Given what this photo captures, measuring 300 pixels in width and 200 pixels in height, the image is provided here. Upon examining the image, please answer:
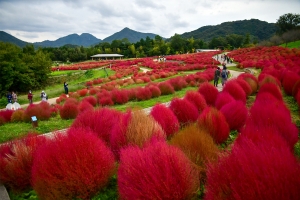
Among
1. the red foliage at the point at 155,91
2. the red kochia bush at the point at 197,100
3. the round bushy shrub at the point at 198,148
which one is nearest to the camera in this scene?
the round bushy shrub at the point at 198,148

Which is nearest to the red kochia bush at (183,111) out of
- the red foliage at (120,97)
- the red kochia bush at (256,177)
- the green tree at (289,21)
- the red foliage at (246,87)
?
the red kochia bush at (256,177)

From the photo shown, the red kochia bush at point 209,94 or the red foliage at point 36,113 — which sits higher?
the red kochia bush at point 209,94

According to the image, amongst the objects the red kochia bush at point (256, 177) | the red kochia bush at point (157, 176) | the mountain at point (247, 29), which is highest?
the mountain at point (247, 29)

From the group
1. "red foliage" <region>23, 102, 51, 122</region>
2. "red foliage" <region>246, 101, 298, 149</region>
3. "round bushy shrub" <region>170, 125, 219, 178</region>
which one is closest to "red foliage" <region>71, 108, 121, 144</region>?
"round bushy shrub" <region>170, 125, 219, 178</region>

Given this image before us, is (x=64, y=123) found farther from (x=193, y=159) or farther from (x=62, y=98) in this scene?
(x=62, y=98)

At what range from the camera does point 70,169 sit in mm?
3648

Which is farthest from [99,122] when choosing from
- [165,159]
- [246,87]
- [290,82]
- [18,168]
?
[290,82]

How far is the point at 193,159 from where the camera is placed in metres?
4.12

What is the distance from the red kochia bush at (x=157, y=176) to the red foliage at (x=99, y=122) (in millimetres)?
2710

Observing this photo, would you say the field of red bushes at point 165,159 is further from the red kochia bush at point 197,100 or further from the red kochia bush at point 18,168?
the red kochia bush at point 197,100

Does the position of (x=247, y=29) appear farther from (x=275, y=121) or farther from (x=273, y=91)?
(x=275, y=121)

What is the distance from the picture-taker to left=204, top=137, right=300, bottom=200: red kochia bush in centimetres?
210

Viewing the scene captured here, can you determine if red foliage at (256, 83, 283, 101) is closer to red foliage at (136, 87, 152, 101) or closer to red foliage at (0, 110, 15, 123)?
red foliage at (136, 87, 152, 101)

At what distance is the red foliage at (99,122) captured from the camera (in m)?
5.88
